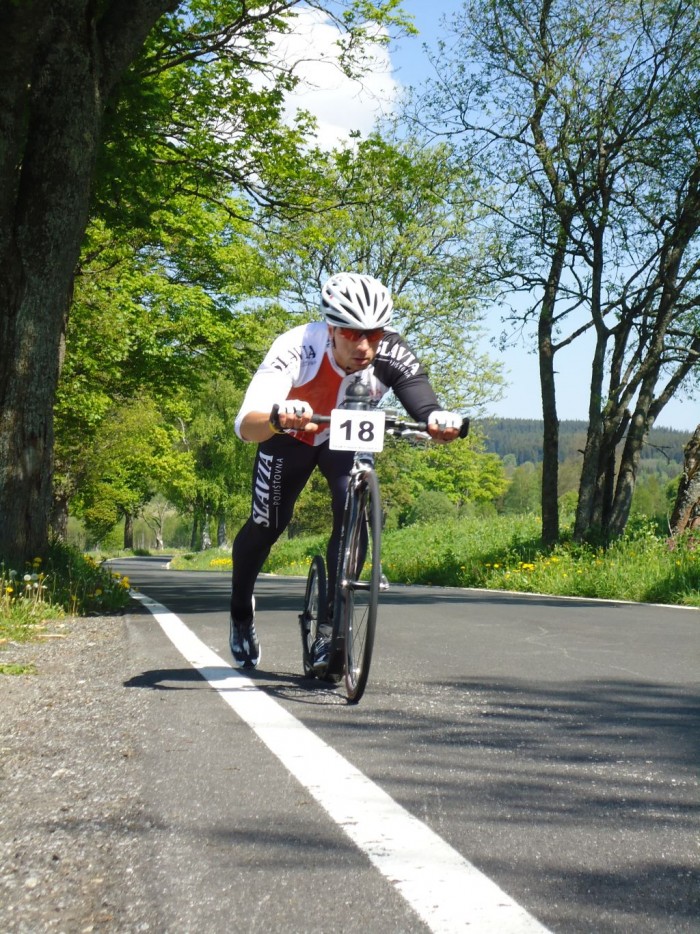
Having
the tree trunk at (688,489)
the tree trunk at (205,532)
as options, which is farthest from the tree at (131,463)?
the tree trunk at (688,489)

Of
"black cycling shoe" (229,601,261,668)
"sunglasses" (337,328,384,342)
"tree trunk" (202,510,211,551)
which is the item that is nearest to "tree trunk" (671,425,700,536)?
"black cycling shoe" (229,601,261,668)

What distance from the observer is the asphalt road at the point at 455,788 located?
240cm

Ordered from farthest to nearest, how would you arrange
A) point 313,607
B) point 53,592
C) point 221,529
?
point 221,529, point 53,592, point 313,607

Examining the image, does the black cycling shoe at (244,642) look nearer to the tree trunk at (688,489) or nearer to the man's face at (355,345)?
the man's face at (355,345)

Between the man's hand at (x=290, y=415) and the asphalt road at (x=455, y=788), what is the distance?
1.17 m

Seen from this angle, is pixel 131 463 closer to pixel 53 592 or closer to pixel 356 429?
pixel 53 592

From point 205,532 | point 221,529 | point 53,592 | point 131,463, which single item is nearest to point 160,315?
point 53,592

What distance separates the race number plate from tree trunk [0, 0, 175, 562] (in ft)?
20.1

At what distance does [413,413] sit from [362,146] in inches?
512

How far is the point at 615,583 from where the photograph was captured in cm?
1435

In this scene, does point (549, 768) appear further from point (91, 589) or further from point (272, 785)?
point (91, 589)

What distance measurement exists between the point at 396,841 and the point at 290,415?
2.14 meters

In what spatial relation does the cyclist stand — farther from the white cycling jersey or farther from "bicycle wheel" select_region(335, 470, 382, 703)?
A: "bicycle wheel" select_region(335, 470, 382, 703)

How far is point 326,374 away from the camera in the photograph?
5.20 meters
